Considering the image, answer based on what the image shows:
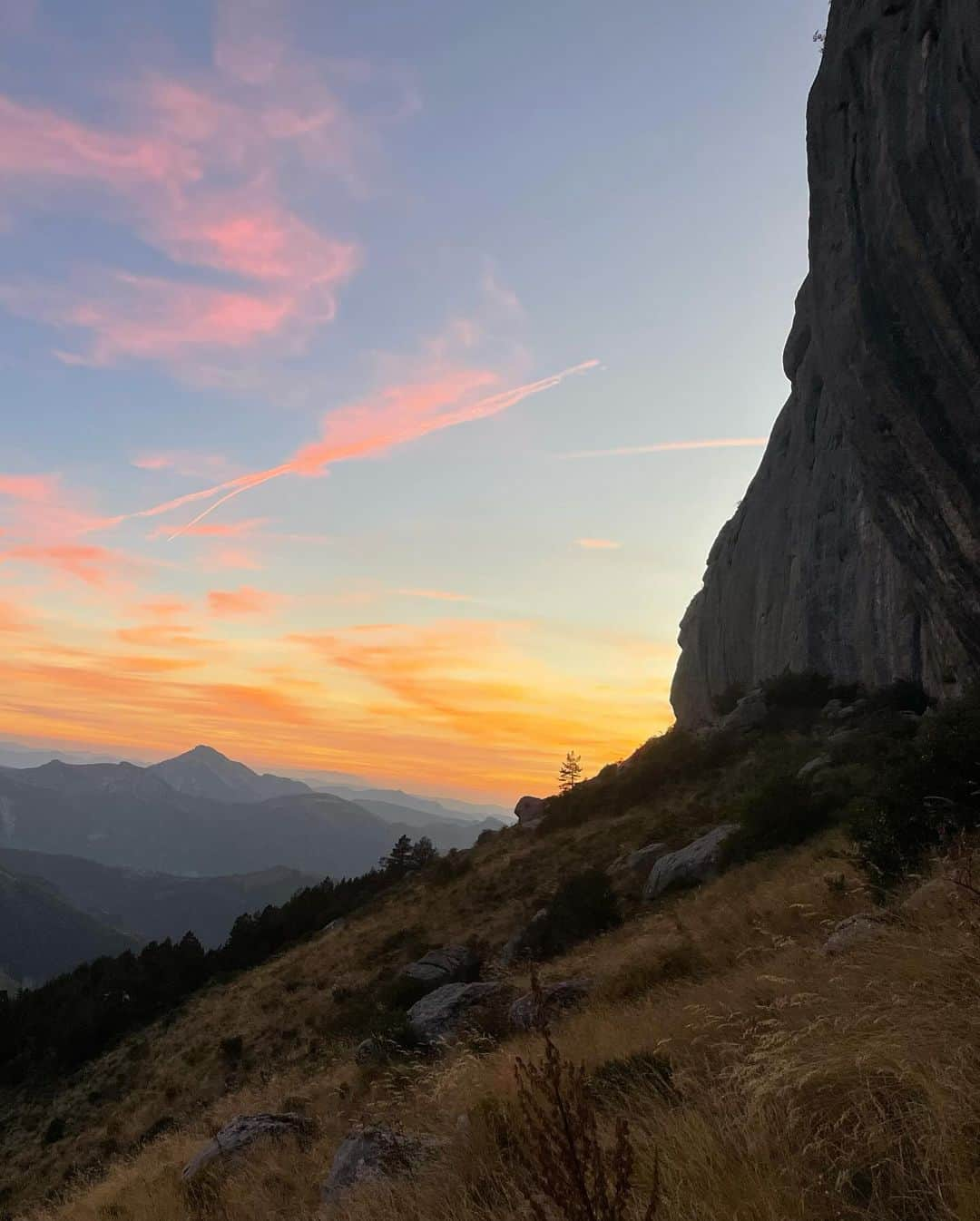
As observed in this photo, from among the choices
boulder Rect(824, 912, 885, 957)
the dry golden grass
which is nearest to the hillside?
the dry golden grass

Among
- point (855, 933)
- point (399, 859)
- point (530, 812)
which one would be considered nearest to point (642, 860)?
point (855, 933)

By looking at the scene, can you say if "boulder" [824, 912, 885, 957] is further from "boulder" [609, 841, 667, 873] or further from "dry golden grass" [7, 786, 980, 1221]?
"boulder" [609, 841, 667, 873]

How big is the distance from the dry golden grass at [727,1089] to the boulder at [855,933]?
21 centimetres

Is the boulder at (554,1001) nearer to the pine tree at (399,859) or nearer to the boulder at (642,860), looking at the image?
the boulder at (642,860)

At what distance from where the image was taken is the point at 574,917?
1716cm

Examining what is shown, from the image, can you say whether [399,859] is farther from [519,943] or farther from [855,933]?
[855,933]

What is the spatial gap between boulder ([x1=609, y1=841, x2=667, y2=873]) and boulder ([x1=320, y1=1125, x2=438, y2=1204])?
15.3 m

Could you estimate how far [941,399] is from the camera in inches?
508

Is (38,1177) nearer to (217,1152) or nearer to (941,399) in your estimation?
(217,1152)

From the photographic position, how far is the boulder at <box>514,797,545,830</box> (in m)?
33.9

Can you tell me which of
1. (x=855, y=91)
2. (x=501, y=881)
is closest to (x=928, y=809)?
(x=855, y=91)

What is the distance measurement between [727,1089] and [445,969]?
15.2 meters

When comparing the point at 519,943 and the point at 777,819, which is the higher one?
Answer: the point at 777,819

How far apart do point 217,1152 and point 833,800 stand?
14.3 metres
